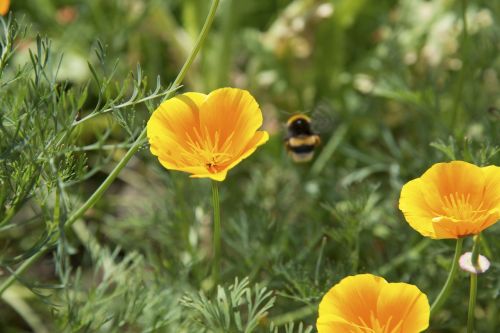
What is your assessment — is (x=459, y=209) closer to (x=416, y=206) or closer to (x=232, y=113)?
(x=416, y=206)

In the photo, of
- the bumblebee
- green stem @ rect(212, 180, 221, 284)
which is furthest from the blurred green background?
green stem @ rect(212, 180, 221, 284)

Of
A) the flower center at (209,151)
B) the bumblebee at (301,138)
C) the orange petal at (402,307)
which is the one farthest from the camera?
the bumblebee at (301,138)

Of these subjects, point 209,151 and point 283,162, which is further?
point 283,162

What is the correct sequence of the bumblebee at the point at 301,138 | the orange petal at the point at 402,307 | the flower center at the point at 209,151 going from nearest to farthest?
the orange petal at the point at 402,307 < the flower center at the point at 209,151 < the bumblebee at the point at 301,138

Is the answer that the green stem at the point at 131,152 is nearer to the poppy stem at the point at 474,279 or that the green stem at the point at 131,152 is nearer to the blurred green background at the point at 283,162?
the blurred green background at the point at 283,162

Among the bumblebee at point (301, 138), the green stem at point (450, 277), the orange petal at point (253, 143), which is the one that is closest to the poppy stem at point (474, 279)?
the green stem at point (450, 277)

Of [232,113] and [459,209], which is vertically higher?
[232,113]

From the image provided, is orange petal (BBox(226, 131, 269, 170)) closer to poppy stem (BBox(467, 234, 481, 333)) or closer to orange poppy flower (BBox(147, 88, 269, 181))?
orange poppy flower (BBox(147, 88, 269, 181))

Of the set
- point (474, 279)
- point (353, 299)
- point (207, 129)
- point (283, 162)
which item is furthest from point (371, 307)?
point (283, 162)
